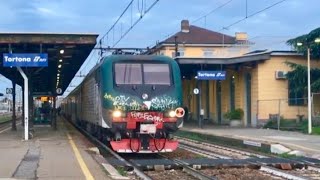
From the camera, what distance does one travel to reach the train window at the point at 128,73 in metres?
17.6

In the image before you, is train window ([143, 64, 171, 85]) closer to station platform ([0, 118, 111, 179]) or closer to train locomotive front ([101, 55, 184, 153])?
train locomotive front ([101, 55, 184, 153])

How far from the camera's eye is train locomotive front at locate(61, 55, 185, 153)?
16922 mm

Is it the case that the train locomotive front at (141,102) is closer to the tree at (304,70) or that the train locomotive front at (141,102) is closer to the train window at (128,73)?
the train window at (128,73)

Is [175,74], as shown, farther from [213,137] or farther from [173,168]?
[213,137]

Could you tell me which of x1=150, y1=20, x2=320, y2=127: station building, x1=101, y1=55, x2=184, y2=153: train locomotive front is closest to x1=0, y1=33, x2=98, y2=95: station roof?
x1=101, y1=55, x2=184, y2=153: train locomotive front

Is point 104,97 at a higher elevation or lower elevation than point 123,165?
higher

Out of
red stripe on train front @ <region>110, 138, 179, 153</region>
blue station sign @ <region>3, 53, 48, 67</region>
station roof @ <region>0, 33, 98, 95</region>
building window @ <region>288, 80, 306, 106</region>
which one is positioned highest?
station roof @ <region>0, 33, 98, 95</region>

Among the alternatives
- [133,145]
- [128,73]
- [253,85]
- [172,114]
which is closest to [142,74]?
[128,73]

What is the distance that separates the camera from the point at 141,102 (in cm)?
1714

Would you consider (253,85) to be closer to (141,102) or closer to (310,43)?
(310,43)

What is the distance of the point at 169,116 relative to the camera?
17.2m

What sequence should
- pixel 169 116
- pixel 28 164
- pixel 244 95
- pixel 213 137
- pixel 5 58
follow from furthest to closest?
pixel 244 95, pixel 213 137, pixel 5 58, pixel 169 116, pixel 28 164

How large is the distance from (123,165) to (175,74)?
404cm

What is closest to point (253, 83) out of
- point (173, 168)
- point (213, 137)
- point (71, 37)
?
point (213, 137)
